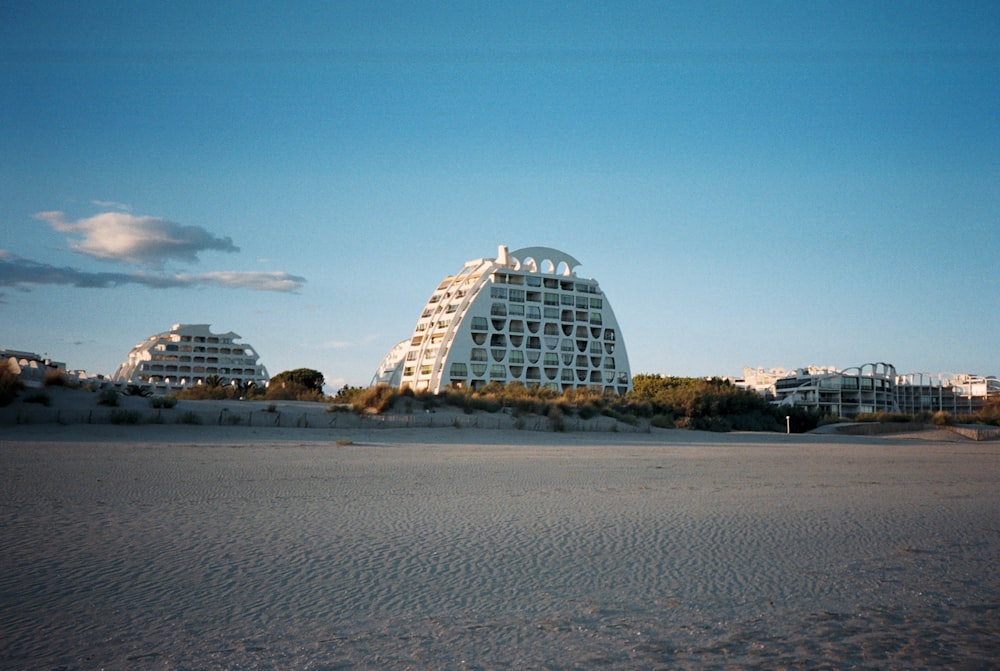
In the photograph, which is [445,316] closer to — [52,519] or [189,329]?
[189,329]

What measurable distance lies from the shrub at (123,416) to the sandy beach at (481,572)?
871cm

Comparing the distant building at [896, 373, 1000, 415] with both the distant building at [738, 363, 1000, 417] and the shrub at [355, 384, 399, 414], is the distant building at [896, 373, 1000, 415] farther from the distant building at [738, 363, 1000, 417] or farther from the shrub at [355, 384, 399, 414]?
the shrub at [355, 384, 399, 414]

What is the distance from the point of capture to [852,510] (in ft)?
27.8

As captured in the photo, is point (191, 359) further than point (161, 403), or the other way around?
point (191, 359)

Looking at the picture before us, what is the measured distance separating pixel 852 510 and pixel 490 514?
13.9 feet

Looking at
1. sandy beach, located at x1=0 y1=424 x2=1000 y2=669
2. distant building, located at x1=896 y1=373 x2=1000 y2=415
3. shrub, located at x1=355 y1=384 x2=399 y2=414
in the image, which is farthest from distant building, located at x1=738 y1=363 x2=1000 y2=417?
sandy beach, located at x1=0 y1=424 x2=1000 y2=669

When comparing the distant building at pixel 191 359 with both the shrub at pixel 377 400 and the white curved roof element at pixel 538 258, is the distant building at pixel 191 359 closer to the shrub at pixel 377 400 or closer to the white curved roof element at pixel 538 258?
the white curved roof element at pixel 538 258

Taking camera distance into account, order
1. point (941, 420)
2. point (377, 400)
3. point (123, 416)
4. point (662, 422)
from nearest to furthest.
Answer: point (123, 416) → point (377, 400) → point (662, 422) → point (941, 420)

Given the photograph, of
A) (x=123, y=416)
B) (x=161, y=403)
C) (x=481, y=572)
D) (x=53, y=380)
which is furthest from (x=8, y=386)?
(x=481, y=572)

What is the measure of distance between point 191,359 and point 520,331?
2099 inches

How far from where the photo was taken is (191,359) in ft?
345

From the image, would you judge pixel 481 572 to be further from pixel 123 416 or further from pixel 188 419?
pixel 188 419

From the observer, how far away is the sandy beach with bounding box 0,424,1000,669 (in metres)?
3.77

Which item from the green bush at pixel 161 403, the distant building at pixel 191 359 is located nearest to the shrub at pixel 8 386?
the green bush at pixel 161 403
